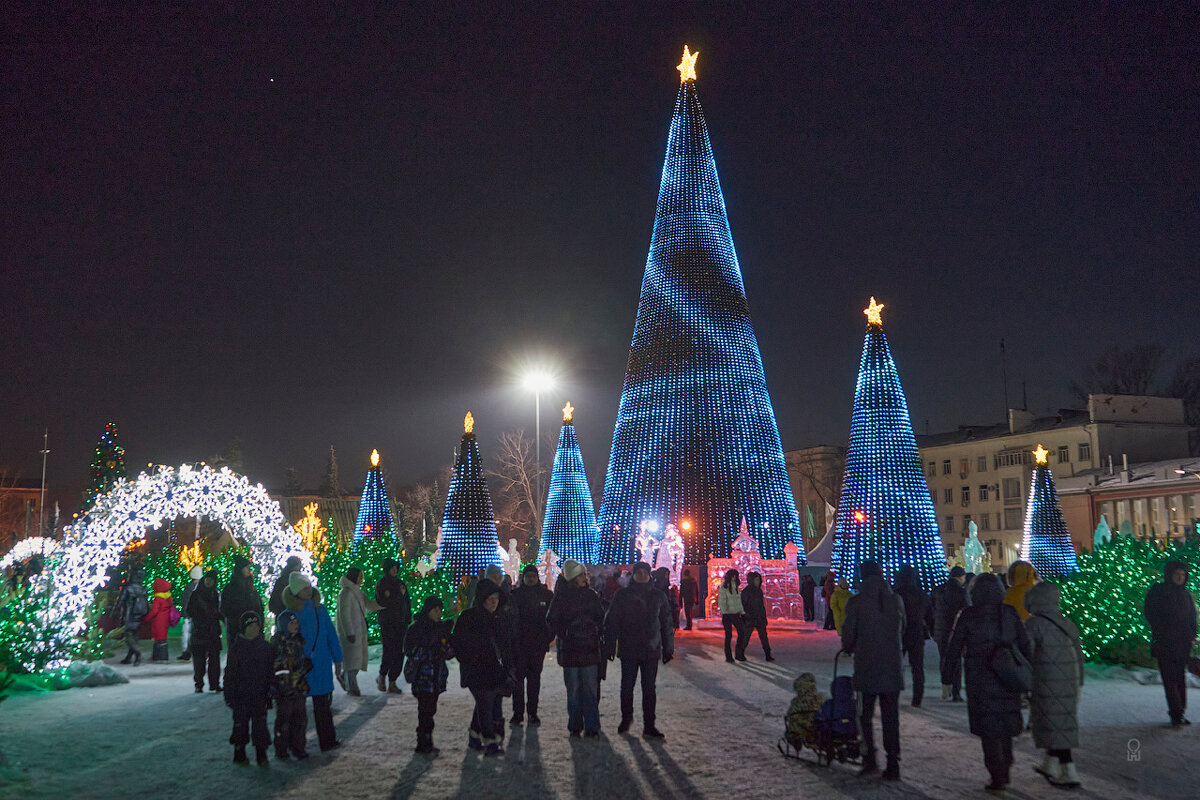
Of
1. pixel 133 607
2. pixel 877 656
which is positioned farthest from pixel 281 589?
pixel 877 656

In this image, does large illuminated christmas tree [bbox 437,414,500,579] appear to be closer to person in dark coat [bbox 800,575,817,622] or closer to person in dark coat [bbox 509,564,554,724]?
person in dark coat [bbox 800,575,817,622]

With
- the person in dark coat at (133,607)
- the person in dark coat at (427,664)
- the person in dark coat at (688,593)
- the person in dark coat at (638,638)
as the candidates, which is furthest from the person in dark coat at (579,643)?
the person in dark coat at (688,593)

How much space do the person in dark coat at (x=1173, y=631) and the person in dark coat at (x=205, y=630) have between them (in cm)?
1138

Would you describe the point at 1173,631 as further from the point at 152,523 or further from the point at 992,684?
the point at 152,523

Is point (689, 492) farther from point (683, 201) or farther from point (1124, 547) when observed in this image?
point (1124, 547)

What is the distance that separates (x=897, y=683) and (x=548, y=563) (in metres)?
18.8

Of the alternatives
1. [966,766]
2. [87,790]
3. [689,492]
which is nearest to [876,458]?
[689,492]

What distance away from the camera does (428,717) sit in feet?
27.0

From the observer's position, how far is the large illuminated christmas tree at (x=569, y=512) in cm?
3044

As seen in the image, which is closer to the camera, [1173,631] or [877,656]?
[877,656]

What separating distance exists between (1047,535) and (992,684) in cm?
2278

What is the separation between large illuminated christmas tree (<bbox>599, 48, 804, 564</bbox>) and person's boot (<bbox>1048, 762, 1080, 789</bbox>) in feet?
58.4

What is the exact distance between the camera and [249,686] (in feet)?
25.8

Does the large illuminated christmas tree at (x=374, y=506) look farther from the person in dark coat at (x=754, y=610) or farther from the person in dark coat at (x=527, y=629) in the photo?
the person in dark coat at (x=527, y=629)
